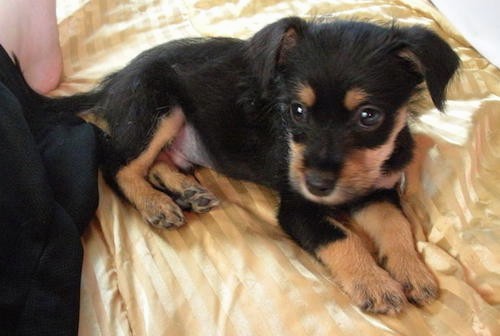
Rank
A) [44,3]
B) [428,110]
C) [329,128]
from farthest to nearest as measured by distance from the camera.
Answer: [44,3]
[428,110]
[329,128]

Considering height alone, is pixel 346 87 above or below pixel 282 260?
above

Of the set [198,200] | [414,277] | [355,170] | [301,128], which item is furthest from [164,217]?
[414,277]

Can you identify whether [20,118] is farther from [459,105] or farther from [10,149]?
[459,105]

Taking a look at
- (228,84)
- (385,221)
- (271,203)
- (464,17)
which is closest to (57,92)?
(228,84)

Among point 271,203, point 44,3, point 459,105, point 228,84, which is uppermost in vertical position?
point 44,3

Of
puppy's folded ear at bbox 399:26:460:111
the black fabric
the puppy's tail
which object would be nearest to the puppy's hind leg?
the black fabric

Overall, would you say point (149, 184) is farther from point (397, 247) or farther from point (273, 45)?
point (397, 247)

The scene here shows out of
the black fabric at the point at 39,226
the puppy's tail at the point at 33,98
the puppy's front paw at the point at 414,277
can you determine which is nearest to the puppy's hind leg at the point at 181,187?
the black fabric at the point at 39,226

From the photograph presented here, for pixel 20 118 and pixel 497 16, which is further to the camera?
pixel 497 16
